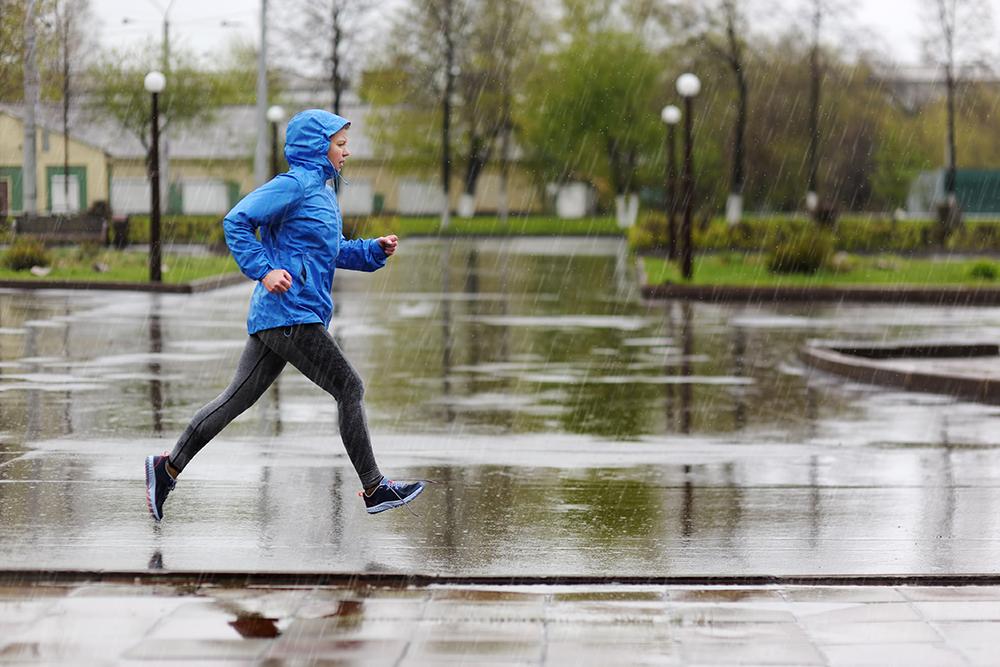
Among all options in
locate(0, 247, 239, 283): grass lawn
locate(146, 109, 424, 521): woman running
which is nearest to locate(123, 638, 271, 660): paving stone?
locate(146, 109, 424, 521): woman running

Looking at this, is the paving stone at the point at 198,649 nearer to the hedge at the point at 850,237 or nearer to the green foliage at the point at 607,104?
the hedge at the point at 850,237

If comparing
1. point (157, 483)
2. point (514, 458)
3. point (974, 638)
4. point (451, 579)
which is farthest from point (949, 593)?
point (514, 458)

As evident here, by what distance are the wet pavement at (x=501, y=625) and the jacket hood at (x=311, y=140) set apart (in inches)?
78.7

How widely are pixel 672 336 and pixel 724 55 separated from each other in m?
37.9

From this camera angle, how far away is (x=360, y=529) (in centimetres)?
718

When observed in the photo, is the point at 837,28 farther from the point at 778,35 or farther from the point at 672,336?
the point at 672,336

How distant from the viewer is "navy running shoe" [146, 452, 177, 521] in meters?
7.09

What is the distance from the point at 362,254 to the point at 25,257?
23267 mm

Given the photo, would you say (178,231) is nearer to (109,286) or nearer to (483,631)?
(109,286)

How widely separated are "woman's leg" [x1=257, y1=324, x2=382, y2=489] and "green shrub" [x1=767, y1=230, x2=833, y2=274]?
2322cm

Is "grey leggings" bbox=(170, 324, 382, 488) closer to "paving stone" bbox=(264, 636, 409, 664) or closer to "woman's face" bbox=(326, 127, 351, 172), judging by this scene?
"woman's face" bbox=(326, 127, 351, 172)

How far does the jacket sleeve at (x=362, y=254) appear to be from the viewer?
7340 millimetres

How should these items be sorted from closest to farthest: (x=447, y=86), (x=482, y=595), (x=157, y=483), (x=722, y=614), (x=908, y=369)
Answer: (x=722, y=614) < (x=482, y=595) < (x=157, y=483) < (x=908, y=369) < (x=447, y=86)

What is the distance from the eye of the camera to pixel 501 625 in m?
5.42
